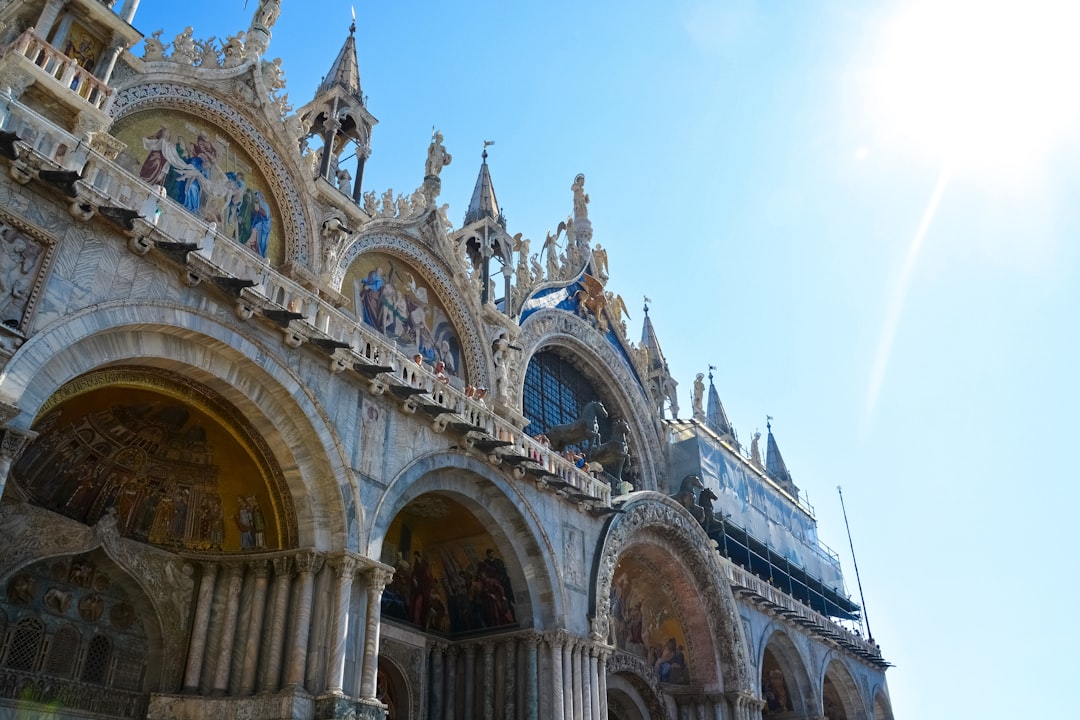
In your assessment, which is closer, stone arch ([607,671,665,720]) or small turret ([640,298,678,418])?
stone arch ([607,671,665,720])

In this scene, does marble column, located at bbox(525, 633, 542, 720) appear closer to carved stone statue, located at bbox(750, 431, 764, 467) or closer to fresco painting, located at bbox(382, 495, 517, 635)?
fresco painting, located at bbox(382, 495, 517, 635)

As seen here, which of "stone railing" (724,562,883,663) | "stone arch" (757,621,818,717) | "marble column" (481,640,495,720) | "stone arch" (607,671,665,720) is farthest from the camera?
"stone arch" (757,621,818,717)

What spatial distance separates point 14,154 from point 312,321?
437cm

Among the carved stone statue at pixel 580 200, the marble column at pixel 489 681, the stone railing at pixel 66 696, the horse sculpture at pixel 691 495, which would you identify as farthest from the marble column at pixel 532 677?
the carved stone statue at pixel 580 200

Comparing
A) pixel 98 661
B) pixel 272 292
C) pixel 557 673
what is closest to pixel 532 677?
pixel 557 673

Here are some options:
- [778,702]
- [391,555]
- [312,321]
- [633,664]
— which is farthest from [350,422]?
[778,702]

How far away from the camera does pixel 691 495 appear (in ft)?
84.8

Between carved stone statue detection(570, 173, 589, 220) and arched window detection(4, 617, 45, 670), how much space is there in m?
21.0

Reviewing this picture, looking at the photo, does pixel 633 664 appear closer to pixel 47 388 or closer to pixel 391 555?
pixel 391 555

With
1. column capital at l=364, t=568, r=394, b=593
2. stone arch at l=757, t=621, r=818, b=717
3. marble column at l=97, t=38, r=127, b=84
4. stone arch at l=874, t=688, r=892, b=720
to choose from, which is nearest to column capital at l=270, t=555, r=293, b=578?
column capital at l=364, t=568, r=394, b=593

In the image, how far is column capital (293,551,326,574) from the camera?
1207cm

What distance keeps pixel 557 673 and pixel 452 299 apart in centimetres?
832

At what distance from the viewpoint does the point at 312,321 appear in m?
12.8

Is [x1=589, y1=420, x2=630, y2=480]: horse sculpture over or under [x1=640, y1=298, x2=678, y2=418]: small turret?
under
